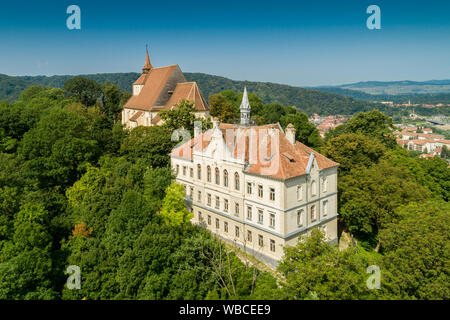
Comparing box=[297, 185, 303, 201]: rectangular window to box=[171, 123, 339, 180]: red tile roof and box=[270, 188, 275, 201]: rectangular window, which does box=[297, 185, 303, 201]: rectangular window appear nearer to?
box=[171, 123, 339, 180]: red tile roof

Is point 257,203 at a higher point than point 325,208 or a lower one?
higher

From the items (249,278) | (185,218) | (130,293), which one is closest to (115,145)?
(185,218)

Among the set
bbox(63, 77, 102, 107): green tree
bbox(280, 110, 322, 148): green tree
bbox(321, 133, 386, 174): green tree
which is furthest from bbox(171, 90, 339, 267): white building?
bbox(63, 77, 102, 107): green tree

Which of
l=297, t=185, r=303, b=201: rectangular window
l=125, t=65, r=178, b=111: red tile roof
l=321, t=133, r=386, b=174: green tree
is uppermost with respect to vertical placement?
l=125, t=65, r=178, b=111: red tile roof

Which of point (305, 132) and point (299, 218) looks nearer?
point (299, 218)

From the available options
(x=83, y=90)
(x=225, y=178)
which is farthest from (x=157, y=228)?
(x=83, y=90)

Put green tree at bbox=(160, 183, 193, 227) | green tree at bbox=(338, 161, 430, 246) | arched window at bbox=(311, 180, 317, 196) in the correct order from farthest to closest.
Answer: green tree at bbox=(338, 161, 430, 246), arched window at bbox=(311, 180, 317, 196), green tree at bbox=(160, 183, 193, 227)

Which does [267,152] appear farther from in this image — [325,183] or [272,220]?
[325,183]

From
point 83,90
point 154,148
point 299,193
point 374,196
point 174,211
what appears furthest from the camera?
point 83,90
